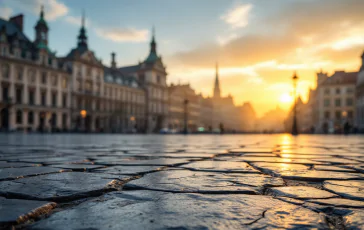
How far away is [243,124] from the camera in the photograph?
184 m

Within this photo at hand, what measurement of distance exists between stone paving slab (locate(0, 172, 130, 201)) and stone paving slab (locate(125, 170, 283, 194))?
0.25 m

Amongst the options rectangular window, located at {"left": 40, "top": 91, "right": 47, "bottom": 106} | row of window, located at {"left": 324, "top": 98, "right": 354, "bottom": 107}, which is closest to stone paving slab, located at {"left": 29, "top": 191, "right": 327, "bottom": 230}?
rectangular window, located at {"left": 40, "top": 91, "right": 47, "bottom": 106}

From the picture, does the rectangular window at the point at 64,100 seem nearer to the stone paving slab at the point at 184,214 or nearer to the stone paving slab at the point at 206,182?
the stone paving slab at the point at 206,182

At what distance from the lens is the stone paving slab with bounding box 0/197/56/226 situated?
1.48m

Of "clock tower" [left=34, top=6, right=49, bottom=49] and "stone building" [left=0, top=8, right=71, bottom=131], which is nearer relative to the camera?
"stone building" [left=0, top=8, right=71, bottom=131]

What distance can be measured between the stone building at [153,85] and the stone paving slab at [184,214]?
74218 mm

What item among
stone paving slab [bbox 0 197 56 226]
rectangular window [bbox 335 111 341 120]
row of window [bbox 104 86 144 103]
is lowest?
stone paving slab [bbox 0 197 56 226]

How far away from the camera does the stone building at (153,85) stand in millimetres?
78125

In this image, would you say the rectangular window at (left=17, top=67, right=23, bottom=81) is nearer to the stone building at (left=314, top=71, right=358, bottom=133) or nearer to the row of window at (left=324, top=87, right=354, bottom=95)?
the stone building at (left=314, top=71, right=358, bottom=133)

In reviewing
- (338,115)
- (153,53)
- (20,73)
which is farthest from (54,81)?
(338,115)

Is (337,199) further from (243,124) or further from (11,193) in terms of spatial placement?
(243,124)

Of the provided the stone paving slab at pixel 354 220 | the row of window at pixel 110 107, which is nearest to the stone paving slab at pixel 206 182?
the stone paving slab at pixel 354 220

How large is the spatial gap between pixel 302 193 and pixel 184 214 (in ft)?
3.32

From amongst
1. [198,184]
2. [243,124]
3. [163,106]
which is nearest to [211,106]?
[163,106]
